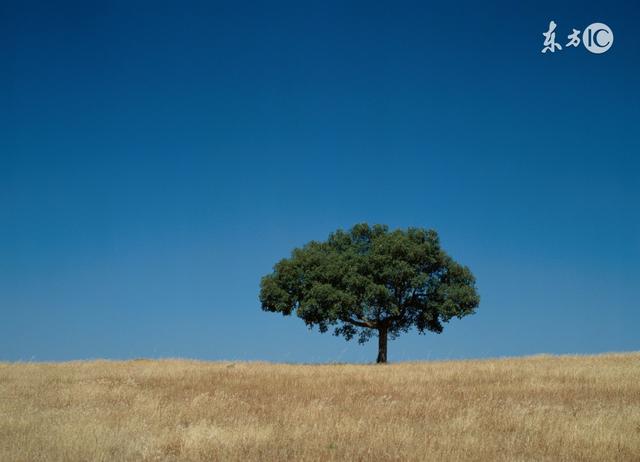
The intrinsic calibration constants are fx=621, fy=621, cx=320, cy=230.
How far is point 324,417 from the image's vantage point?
49.0 ft

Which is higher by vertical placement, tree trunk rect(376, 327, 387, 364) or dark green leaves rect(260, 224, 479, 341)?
dark green leaves rect(260, 224, 479, 341)

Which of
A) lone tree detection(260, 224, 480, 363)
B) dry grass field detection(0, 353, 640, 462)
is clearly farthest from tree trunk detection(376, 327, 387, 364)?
dry grass field detection(0, 353, 640, 462)

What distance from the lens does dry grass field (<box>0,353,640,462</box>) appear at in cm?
1149

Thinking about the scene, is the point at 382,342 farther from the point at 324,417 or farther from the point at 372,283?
the point at 324,417

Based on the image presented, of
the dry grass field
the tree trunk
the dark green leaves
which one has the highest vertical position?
the dark green leaves

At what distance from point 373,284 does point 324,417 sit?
26.2 meters

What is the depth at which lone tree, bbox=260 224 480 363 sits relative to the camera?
136 feet

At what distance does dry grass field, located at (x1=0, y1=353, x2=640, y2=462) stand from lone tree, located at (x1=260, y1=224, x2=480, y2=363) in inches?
597

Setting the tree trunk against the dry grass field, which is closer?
the dry grass field

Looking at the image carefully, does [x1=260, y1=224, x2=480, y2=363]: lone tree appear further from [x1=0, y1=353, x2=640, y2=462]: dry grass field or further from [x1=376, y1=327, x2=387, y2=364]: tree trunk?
[x1=0, y1=353, x2=640, y2=462]: dry grass field

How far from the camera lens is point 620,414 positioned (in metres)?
15.4

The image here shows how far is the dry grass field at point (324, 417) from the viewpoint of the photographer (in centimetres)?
1149

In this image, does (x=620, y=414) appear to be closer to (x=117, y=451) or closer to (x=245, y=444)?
(x=245, y=444)

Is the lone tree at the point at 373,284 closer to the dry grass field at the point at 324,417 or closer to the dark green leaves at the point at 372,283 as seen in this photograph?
the dark green leaves at the point at 372,283
